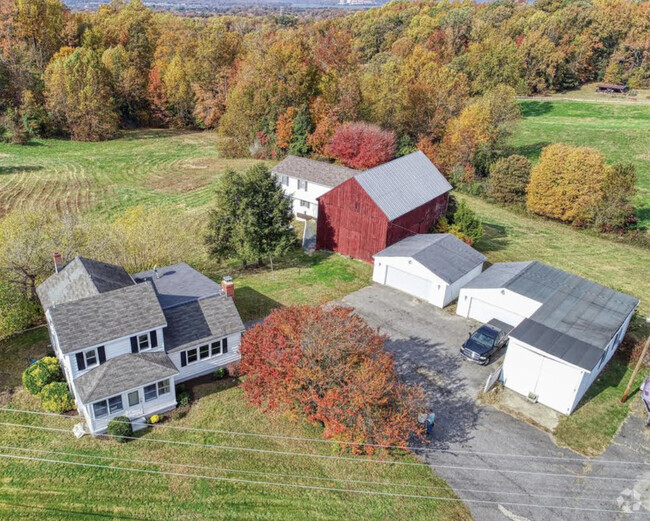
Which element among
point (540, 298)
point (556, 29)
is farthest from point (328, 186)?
point (556, 29)

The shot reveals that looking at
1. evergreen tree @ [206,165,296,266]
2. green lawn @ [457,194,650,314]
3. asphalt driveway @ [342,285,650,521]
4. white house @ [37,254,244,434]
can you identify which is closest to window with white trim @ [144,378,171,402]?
white house @ [37,254,244,434]

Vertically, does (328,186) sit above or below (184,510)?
above

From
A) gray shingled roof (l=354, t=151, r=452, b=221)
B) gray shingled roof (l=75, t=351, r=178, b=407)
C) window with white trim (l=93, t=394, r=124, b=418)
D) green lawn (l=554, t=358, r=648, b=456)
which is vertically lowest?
green lawn (l=554, t=358, r=648, b=456)

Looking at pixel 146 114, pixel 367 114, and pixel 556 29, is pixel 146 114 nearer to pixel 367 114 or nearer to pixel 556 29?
pixel 367 114

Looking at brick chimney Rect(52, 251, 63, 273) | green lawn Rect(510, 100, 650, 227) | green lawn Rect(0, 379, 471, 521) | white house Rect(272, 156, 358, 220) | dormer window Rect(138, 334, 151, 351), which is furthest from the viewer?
green lawn Rect(510, 100, 650, 227)

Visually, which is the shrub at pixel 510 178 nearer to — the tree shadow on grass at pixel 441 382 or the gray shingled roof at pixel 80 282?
the tree shadow on grass at pixel 441 382

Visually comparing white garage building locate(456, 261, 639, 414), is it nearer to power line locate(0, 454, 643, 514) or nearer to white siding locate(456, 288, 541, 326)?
white siding locate(456, 288, 541, 326)

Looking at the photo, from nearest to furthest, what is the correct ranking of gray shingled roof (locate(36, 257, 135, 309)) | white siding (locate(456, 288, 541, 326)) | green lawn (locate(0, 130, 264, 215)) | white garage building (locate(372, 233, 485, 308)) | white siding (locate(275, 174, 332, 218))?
gray shingled roof (locate(36, 257, 135, 309)) < white siding (locate(456, 288, 541, 326)) < white garage building (locate(372, 233, 485, 308)) < white siding (locate(275, 174, 332, 218)) < green lawn (locate(0, 130, 264, 215))
